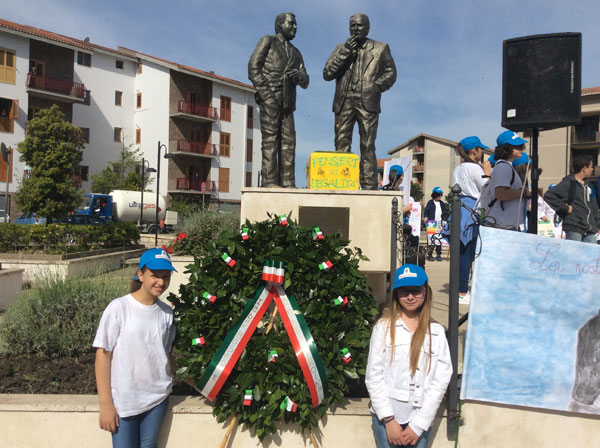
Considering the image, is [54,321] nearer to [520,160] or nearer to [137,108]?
[520,160]

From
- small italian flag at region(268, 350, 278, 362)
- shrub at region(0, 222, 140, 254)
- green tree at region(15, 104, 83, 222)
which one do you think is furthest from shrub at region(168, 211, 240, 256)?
green tree at region(15, 104, 83, 222)

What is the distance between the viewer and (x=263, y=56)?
7633 mm

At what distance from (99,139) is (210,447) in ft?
125

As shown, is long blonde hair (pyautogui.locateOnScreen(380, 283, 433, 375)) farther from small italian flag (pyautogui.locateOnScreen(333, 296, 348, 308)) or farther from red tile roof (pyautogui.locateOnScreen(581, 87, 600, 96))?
red tile roof (pyautogui.locateOnScreen(581, 87, 600, 96))

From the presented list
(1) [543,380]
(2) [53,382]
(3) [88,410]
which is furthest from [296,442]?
(2) [53,382]

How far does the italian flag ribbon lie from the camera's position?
3.18 m

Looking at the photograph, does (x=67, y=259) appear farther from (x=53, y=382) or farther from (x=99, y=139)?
(x=99, y=139)

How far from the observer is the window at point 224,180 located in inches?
1697

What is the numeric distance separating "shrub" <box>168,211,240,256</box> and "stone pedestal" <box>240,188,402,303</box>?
182 cm

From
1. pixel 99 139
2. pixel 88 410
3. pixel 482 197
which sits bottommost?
pixel 88 410

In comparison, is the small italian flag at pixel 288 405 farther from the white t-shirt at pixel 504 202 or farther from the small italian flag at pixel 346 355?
the white t-shirt at pixel 504 202

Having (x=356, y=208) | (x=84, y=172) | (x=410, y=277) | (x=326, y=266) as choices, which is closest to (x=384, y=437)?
(x=410, y=277)

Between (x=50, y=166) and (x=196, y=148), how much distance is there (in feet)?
80.8

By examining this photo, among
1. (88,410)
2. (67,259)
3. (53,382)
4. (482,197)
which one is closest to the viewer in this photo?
(88,410)
